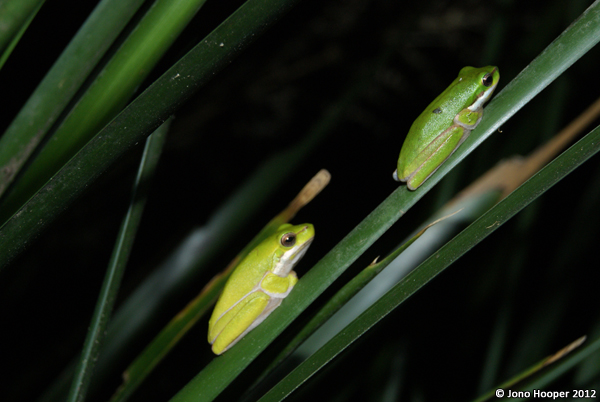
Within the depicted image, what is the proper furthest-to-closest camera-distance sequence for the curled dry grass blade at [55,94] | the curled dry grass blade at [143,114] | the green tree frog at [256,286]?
the green tree frog at [256,286] < the curled dry grass blade at [55,94] < the curled dry grass blade at [143,114]

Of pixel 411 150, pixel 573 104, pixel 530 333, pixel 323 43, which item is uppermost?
pixel 323 43

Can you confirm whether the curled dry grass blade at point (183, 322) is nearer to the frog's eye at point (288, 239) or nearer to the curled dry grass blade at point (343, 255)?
the frog's eye at point (288, 239)

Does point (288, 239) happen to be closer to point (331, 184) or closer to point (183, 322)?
point (183, 322)

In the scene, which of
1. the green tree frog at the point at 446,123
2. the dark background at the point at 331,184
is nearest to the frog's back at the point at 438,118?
the green tree frog at the point at 446,123

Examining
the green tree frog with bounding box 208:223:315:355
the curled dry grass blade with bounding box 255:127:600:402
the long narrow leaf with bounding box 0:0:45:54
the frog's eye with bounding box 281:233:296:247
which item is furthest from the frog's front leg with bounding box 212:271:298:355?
the long narrow leaf with bounding box 0:0:45:54

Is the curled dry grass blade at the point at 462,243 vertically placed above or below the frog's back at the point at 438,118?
below

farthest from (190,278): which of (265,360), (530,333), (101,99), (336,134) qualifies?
(336,134)

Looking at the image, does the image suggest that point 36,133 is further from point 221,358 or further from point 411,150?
point 411,150
